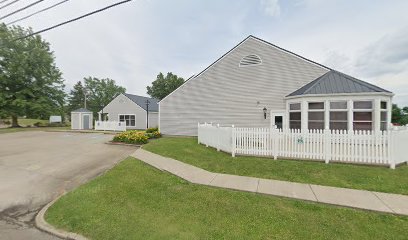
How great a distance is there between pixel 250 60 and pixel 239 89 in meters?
2.63

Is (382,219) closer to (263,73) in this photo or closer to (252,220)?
(252,220)

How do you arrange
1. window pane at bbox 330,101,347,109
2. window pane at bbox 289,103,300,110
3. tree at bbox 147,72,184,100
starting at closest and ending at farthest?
window pane at bbox 330,101,347,109, window pane at bbox 289,103,300,110, tree at bbox 147,72,184,100

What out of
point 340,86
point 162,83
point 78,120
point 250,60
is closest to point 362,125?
point 340,86

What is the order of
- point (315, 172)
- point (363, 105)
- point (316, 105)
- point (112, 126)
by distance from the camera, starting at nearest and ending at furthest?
point (315, 172), point (363, 105), point (316, 105), point (112, 126)

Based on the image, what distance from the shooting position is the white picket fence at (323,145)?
743 centimetres

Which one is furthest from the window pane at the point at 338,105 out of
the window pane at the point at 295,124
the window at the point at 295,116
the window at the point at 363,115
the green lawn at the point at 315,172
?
the green lawn at the point at 315,172

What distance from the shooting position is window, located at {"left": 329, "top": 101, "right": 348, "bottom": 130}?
12445mm

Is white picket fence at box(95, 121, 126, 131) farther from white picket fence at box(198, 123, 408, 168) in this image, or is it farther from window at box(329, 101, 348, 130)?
window at box(329, 101, 348, 130)

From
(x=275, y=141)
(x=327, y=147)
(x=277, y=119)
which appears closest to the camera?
(x=327, y=147)

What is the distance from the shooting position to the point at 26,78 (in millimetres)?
32156

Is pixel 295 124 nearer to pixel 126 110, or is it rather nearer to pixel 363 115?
pixel 363 115

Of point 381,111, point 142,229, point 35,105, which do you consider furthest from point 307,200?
point 35,105

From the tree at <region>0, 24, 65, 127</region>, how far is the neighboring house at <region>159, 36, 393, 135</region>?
995 inches

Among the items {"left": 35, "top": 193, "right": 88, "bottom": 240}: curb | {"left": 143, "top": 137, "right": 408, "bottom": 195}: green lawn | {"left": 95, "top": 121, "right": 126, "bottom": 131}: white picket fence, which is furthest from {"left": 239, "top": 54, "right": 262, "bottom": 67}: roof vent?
{"left": 95, "top": 121, "right": 126, "bottom": 131}: white picket fence
